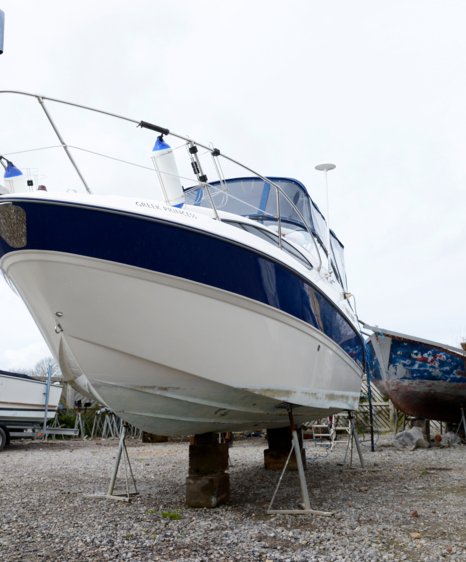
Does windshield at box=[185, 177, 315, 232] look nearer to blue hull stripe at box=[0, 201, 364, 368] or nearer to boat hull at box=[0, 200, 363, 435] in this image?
boat hull at box=[0, 200, 363, 435]

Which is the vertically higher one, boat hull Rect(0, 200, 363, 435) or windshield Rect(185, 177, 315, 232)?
windshield Rect(185, 177, 315, 232)

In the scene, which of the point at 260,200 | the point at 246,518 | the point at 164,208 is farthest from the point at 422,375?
the point at 164,208

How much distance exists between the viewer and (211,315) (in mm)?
4184

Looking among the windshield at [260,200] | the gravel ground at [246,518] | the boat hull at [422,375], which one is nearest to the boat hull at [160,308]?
the gravel ground at [246,518]

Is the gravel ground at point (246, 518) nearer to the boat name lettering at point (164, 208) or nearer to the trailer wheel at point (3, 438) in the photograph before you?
the boat name lettering at point (164, 208)

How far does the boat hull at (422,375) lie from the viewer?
1103 centimetres

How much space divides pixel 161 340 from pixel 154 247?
2.38 ft

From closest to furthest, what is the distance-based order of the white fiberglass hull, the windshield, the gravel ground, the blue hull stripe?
the gravel ground, the blue hull stripe, the white fiberglass hull, the windshield

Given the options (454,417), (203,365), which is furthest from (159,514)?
(454,417)

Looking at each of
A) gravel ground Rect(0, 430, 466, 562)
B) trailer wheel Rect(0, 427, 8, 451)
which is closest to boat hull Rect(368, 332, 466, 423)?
gravel ground Rect(0, 430, 466, 562)

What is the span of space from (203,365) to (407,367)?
8398 millimetres

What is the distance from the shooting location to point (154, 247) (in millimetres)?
3967

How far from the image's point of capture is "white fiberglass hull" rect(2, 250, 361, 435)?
396 cm

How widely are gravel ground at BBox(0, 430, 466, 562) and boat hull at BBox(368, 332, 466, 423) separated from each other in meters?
3.17
